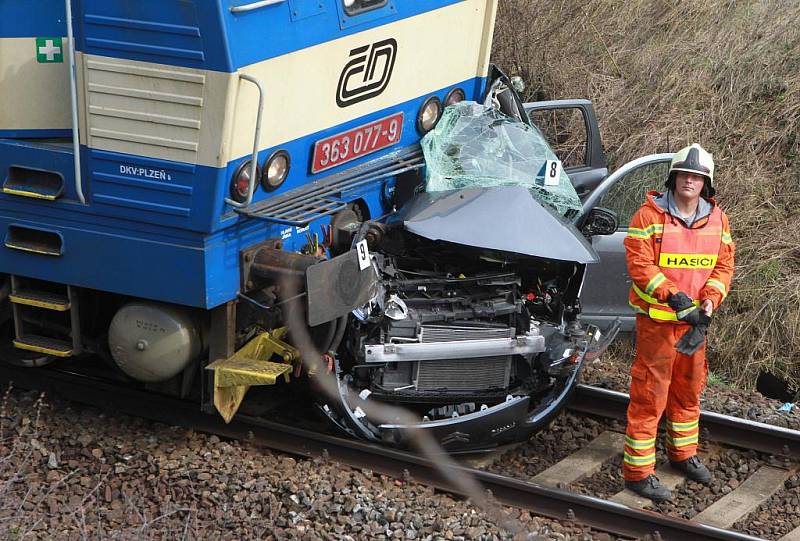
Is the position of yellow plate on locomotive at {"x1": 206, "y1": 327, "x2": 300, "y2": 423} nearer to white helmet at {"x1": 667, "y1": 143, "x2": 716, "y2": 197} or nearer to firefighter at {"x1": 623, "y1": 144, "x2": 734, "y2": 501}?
firefighter at {"x1": 623, "y1": 144, "x2": 734, "y2": 501}

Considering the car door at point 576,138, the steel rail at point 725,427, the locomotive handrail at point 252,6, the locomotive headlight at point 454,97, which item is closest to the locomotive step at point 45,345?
the locomotive handrail at point 252,6

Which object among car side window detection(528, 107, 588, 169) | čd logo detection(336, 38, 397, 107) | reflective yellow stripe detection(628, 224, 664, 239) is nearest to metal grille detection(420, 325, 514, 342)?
reflective yellow stripe detection(628, 224, 664, 239)

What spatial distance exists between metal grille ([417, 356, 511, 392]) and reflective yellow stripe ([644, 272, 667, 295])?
999 mm

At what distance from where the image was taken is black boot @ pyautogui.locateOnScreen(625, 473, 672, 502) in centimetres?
579

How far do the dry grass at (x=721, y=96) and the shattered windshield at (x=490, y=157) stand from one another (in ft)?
7.35

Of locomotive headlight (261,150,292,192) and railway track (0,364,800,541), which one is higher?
locomotive headlight (261,150,292,192)

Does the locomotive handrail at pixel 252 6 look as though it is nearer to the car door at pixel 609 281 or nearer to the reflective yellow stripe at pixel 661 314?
the reflective yellow stripe at pixel 661 314

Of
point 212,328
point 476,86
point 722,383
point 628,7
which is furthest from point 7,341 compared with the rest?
point 628,7

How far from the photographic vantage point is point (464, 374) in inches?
242

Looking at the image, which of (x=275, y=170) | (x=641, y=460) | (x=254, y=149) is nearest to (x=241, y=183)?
(x=254, y=149)

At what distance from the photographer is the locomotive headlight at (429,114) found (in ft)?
22.3

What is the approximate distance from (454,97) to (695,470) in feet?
9.22

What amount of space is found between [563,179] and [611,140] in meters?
3.57

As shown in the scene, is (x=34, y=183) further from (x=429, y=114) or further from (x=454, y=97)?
(x=454, y=97)
